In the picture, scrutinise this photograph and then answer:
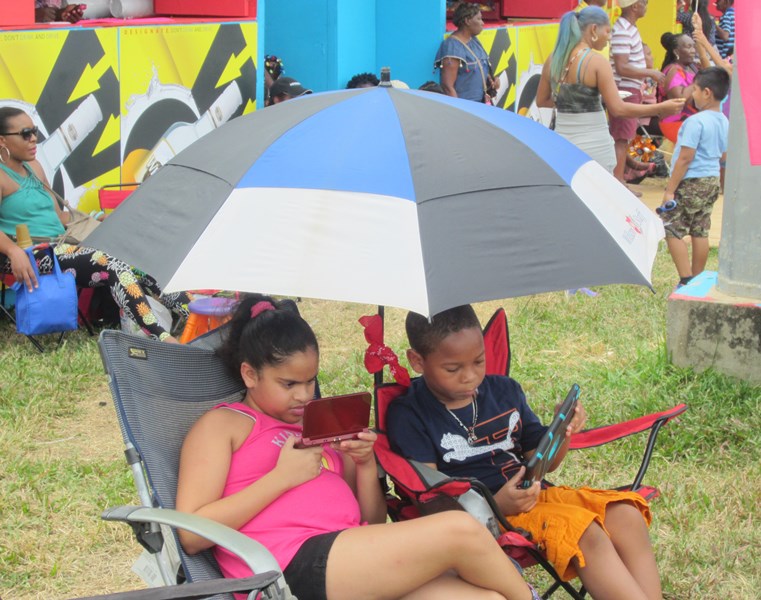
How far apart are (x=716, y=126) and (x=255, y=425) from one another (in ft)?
15.6

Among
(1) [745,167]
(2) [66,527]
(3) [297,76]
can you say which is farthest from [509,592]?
(3) [297,76]

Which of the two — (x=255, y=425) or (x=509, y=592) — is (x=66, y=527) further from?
(x=509, y=592)

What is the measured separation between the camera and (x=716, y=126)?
6516 mm

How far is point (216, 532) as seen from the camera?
2.30 meters

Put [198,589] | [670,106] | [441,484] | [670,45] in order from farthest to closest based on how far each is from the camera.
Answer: [670,45], [670,106], [441,484], [198,589]

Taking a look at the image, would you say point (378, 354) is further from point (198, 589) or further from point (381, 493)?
point (198, 589)

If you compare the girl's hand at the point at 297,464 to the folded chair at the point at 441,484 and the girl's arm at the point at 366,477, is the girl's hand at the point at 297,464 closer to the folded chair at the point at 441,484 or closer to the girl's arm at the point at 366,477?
the girl's arm at the point at 366,477

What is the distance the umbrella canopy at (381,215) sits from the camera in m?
2.27

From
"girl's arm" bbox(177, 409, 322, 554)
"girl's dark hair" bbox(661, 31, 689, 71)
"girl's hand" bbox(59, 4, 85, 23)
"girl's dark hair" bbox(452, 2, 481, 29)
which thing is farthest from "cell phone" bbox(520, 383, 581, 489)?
"girl's dark hair" bbox(661, 31, 689, 71)

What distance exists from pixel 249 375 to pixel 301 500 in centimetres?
40

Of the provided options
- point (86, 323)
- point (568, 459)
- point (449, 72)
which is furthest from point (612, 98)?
point (86, 323)

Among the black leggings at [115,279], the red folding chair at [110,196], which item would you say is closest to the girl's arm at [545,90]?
the red folding chair at [110,196]

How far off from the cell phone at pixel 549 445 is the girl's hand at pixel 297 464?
1.81ft

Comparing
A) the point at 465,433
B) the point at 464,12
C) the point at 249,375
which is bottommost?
the point at 465,433
